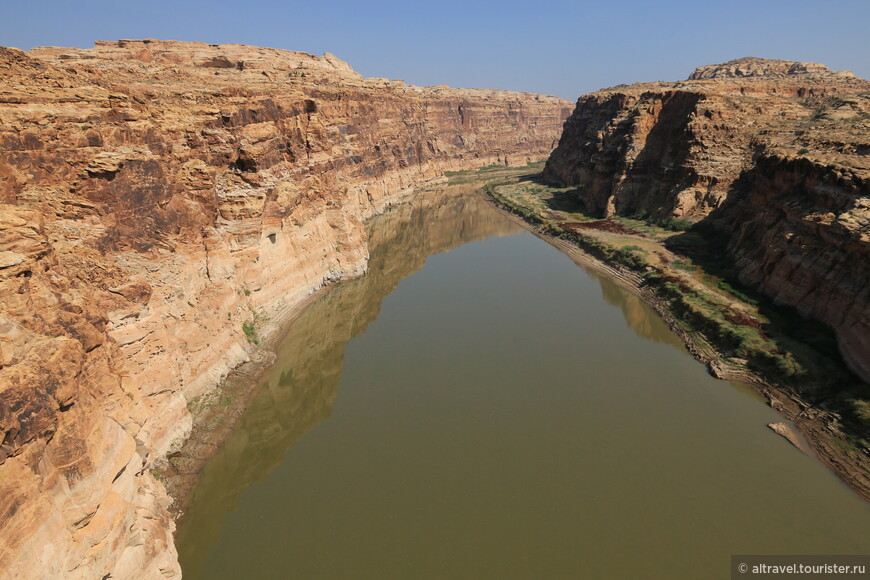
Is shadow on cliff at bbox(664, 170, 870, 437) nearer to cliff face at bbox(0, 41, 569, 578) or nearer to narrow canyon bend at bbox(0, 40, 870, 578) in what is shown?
narrow canyon bend at bbox(0, 40, 870, 578)

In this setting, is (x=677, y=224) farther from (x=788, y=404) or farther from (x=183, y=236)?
(x=183, y=236)

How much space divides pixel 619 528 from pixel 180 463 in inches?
605

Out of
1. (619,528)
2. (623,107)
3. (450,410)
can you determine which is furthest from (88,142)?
(623,107)

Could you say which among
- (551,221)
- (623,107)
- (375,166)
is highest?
(623,107)

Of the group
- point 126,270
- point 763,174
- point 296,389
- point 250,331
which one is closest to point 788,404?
point 763,174

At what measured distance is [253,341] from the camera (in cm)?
2373

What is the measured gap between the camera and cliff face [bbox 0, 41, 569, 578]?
29.5 feet

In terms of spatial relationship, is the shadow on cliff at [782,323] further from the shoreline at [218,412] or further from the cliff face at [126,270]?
the cliff face at [126,270]

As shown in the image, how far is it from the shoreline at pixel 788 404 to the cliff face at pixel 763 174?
10.0 feet

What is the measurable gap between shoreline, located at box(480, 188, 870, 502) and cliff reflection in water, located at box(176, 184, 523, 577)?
778 inches

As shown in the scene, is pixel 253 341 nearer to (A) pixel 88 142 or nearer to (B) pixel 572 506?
(A) pixel 88 142

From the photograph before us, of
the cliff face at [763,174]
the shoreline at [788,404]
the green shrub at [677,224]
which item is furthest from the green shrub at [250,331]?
the green shrub at [677,224]

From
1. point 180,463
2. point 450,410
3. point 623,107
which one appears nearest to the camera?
point 180,463

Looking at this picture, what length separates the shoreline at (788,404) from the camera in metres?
16.4
